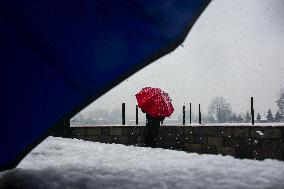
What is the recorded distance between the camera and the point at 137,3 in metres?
2.16

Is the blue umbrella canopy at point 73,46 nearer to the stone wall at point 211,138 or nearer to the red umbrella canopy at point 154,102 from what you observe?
the red umbrella canopy at point 154,102

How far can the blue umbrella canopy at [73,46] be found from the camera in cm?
216

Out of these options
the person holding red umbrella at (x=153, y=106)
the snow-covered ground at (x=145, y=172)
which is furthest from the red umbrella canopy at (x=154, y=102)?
the snow-covered ground at (x=145, y=172)

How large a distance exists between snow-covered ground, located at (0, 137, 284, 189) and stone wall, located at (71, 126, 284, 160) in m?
4.70

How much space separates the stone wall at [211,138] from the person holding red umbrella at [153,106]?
80.9 inches

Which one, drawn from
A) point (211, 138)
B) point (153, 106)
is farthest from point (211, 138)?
point (153, 106)

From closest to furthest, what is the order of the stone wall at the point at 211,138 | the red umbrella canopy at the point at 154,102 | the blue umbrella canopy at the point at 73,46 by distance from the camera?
the blue umbrella canopy at the point at 73,46 < the red umbrella canopy at the point at 154,102 < the stone wall at the point at 211,138

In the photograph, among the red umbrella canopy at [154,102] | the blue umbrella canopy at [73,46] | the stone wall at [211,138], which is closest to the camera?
the blue umbrella canopy at [73,46]

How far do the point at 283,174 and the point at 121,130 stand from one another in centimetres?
773

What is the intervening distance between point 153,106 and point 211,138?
105 inches

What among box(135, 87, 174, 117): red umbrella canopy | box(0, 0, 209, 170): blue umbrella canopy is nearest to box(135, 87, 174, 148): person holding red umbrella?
box(135, 87, 174, 117): red umbrella canopy

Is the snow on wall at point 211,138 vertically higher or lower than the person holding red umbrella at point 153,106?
lower

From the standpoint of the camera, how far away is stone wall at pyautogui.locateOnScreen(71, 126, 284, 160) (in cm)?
751

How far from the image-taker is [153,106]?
6898 mm
